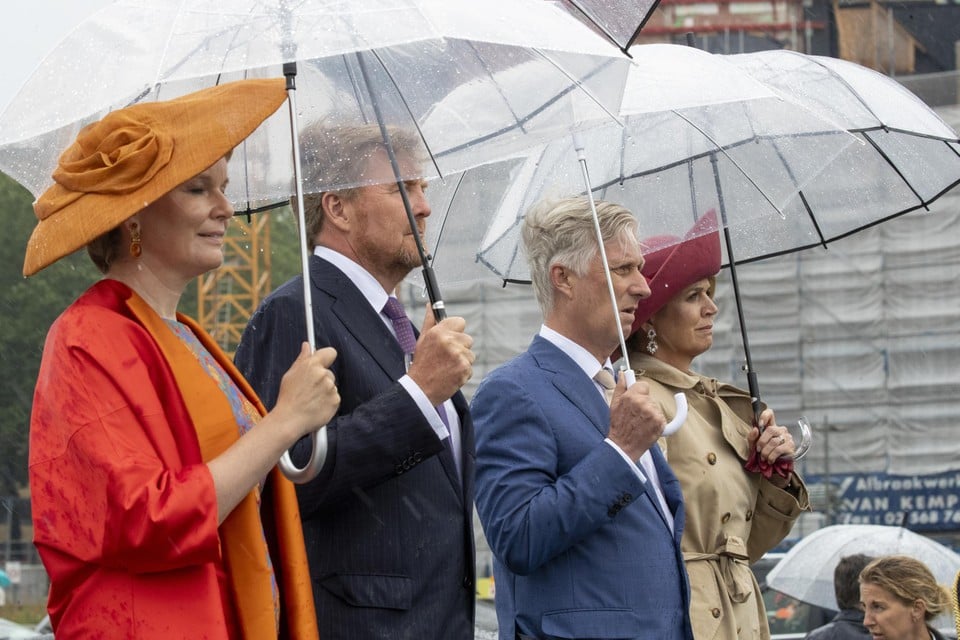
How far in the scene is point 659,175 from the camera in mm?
4902

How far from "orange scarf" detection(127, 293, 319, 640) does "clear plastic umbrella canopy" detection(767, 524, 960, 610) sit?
213 inches

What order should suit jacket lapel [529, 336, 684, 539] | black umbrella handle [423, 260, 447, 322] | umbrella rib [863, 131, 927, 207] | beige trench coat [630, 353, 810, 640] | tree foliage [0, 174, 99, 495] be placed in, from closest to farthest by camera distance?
1. black umbrella handle [423, 260, 447, 322]
2. suit jacket lapel [529, 336, 684, 539]
3. beige trench coat [630, 353, 810, 640]
4. umbrella rib [863, 131, 927, 207]
5. tree foliage [0, 174, 99, 495]

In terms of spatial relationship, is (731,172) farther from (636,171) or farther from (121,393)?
(121,393)

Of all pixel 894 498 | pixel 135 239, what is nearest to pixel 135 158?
pixel 135 239

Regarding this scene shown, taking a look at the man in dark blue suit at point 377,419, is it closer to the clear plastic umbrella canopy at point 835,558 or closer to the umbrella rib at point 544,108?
the umbrella rib at point 544,108

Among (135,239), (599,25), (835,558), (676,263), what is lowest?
(835,558)

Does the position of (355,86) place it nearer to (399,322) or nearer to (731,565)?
(399,322)

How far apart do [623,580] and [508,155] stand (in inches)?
41.0

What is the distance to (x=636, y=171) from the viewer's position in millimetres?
4926

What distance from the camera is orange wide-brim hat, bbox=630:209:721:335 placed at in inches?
183

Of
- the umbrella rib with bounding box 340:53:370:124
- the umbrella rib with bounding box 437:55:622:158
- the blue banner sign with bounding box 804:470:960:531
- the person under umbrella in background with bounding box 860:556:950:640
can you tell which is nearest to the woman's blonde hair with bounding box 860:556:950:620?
the person under umbrella in background with bounding box 860:556:950:640

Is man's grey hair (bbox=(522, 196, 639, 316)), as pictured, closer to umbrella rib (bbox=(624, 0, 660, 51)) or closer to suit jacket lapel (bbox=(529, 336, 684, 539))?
suit jacket lapel (bbox=(529, 336, 684, 539))

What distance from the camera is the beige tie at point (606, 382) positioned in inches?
163

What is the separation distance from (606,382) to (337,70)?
1.16m
